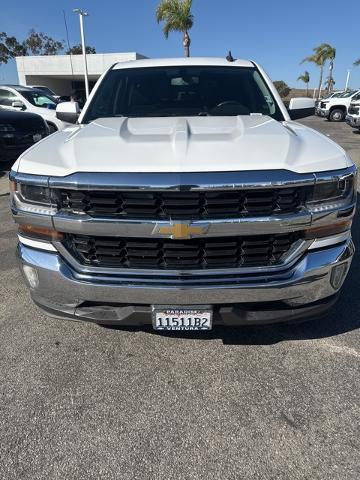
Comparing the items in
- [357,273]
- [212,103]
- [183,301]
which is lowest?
[357,273]

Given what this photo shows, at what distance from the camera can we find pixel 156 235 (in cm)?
209

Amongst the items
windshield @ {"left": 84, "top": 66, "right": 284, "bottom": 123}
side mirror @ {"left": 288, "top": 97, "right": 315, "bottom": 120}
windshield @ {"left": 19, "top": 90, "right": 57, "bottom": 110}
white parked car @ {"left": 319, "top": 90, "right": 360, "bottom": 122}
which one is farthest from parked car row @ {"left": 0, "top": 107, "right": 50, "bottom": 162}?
white parked car @ {"left": 319, "top": 90, "right": 360, "bottom": 122}

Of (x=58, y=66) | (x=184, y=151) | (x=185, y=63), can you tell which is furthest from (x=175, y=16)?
(x=184, y=151)

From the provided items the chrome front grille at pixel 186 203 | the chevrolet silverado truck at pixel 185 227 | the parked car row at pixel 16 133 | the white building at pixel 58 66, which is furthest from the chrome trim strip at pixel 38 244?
the white building at pixel 58 66

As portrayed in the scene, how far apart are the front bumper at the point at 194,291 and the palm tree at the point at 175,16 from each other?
24.8 metres

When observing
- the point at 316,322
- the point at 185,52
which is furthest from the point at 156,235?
the point at 185,52

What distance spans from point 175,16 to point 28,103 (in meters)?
14.0

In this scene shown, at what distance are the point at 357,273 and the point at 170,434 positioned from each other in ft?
8.20

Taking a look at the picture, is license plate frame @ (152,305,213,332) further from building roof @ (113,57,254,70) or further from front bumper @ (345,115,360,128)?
front bumper @ (345,115,360,128)

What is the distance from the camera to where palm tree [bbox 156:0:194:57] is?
23.2m

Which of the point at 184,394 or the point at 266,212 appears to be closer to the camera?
the point at 266,212

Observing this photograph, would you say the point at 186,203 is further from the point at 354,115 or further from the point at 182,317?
the point at 354,115

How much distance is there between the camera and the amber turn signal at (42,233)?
222 cm

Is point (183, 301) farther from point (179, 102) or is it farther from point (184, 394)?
point (179, 102)
